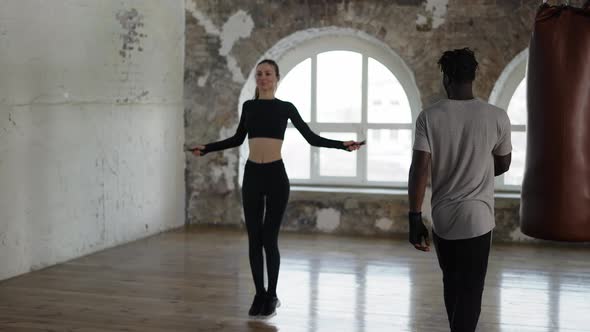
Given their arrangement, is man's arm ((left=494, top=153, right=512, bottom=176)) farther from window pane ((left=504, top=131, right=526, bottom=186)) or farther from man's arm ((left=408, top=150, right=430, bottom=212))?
window pane ((left=504, top=131, right=526, bottom=186))

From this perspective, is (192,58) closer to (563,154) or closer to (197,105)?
(197,105)

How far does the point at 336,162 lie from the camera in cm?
891

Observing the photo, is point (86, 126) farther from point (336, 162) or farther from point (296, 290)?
point (336, 162)

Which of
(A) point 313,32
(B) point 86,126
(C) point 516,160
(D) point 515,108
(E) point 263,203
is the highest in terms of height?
(A) point 313,32

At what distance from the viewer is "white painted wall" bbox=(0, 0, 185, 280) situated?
6066 millimetres

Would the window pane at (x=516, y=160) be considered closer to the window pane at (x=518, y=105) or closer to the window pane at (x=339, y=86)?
the window pane at (x=518, y=105)

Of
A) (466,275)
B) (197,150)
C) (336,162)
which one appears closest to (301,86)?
(336,162)

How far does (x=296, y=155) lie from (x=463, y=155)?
5.75 metres

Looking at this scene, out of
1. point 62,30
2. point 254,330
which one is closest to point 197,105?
point 62,30

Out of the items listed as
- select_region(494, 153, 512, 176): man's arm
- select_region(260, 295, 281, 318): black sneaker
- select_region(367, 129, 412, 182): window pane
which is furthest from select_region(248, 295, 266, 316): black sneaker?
select_region(367, 129, 412, 182): window pane

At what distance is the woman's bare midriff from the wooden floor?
3.24 ft

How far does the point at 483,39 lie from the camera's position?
7.74 meters

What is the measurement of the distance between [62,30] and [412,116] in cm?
384

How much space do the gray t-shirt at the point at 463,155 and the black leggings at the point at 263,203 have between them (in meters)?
1.67
